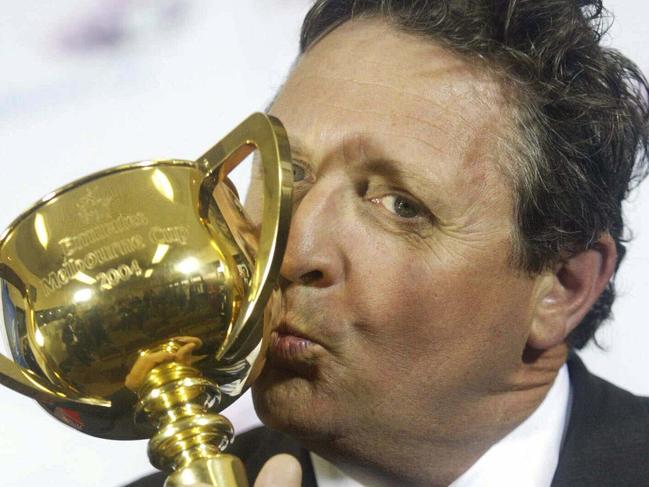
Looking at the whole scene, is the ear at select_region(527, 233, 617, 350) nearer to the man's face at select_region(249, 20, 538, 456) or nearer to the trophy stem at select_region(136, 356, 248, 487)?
the man's face at select_region(249, 20, 538, 456)

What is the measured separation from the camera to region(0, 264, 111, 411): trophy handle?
A: 3.12 ft

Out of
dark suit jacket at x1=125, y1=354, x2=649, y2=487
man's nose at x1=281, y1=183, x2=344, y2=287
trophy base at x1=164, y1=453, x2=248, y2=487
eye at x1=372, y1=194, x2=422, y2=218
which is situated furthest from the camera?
dark suit jacket at x1=125, y1=354, x2=649, y2=487

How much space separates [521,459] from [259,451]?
0.35 metres

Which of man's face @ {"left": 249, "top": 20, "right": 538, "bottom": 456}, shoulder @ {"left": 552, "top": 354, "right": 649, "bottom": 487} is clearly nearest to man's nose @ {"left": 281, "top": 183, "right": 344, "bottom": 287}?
man's face @ {"left": 249, "top": 20, "right": 538, "bottom": 456}

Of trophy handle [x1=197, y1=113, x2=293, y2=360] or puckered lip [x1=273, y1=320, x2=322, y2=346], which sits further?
puckered lip [x1=273, y1=320, x2=322, y2=346]

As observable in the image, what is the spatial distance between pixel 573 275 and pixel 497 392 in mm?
172

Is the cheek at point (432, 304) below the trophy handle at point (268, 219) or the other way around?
below

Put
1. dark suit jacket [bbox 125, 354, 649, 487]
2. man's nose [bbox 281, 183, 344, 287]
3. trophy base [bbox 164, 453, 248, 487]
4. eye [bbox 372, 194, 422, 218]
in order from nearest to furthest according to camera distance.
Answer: trophy base [bbox 164, 453, 248, 487] < man's nose [bbox 281, 183, 344, 287] < eye [bbox 372, 194, 422, 218] < dark suit jacket [bbox 125, 354, 649, 487]

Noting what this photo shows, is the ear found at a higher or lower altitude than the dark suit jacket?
higher

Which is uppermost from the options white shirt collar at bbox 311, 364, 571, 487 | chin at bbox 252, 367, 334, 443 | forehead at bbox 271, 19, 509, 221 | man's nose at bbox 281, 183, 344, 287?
forehead at bbox 271, 19, 509, 221

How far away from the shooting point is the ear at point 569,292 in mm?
1309

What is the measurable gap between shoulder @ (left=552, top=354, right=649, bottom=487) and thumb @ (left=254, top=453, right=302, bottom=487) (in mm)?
472

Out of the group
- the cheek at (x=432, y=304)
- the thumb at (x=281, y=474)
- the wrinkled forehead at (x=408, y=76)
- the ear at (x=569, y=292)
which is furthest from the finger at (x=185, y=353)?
the ear at (x=569, y=292)

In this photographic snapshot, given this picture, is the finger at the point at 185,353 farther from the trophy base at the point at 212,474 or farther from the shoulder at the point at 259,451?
the shoulder at the point at 259,451
